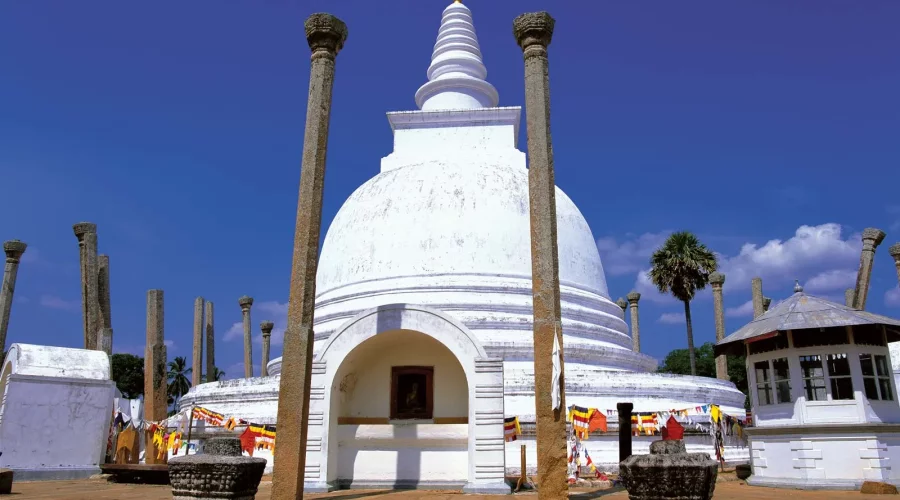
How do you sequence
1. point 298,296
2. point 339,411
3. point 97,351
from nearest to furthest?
point 298,296, point 339,411, point 97,351

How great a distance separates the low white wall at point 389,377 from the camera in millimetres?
15195

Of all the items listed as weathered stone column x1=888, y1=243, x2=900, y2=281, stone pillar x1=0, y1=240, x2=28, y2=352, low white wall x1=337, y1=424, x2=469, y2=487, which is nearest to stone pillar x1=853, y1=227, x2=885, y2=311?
weathered stone column x1=888, y1=243, x2=900, y2=281

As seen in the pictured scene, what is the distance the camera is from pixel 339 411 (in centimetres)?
1457

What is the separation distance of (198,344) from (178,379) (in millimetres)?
37620

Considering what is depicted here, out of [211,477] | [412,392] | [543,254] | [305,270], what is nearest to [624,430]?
[543,254]

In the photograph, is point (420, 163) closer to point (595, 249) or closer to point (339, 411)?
point (595, 249)

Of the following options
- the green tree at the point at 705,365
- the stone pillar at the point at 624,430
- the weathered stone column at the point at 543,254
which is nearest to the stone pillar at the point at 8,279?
the weathered stone column at the point at 543,254

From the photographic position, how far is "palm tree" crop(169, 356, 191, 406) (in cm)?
6011

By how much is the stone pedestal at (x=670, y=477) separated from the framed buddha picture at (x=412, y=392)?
855 centimetres

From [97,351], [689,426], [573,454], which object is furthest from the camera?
[97,351]

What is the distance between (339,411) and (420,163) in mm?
11159

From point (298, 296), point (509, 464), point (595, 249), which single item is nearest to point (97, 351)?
point (298, 296)

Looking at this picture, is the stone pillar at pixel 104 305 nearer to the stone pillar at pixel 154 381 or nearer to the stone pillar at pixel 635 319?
the stone pillar at pixel 154 381

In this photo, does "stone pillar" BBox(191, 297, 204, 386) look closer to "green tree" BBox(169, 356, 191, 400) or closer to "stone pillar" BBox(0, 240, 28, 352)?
"stone pillar" BBox(0, 240, 28, 352)
